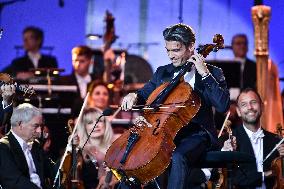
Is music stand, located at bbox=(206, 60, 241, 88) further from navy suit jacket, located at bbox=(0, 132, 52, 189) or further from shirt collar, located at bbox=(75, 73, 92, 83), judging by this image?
navy suit jacket, located at bbox=(0, 132, 52, 189)

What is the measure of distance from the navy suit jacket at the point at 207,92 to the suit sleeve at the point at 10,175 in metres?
1.27

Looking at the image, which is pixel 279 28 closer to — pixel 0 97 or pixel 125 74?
pixel 125 74

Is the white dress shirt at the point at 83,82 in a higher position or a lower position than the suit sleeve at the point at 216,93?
lower

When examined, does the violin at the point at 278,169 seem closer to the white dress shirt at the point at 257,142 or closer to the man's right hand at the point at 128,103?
the white dress shirt at the point at 257,142

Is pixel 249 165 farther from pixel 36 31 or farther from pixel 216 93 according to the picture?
pixel 36 31

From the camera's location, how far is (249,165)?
7.19 meters

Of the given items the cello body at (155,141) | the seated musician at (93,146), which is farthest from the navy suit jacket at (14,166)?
the cello body at (155,141)

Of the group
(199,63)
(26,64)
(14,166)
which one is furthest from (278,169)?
(26,64)

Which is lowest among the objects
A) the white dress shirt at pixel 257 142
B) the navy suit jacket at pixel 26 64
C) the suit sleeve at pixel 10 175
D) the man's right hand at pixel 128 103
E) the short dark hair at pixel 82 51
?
the suit sleeve at pixel 10 175

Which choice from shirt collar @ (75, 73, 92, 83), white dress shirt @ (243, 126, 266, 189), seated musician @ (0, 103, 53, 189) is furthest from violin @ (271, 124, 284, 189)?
shirt collar @ (75, 73, 92, 83)

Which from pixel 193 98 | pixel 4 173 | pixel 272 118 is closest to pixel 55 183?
pixel 4 173

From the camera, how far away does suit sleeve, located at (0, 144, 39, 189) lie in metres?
6.73

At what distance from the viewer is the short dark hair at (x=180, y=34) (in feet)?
20.0

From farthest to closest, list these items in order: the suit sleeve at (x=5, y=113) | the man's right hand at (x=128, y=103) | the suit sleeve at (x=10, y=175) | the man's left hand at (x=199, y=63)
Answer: the suit sleeve at (x=10, y=175)
the suit sleeve at (x=5, y=113)
the man's right hand at (x=128, y=103)
the man's left hand at (x=199, y=63)
